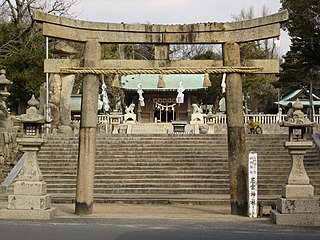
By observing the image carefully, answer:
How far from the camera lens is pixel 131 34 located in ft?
41.3

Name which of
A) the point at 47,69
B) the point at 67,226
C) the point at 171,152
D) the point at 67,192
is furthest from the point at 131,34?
the point at 171,152

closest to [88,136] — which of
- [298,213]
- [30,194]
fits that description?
[30,194]

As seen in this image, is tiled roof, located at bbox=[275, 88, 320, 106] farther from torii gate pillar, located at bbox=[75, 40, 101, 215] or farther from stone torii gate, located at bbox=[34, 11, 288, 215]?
torii gate pillar, located at bbox=[75, 40, 101, 215]

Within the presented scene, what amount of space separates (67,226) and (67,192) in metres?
9.50

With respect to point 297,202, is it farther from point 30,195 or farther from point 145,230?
point 30,195

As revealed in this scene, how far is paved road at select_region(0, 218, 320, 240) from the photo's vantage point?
343 inches

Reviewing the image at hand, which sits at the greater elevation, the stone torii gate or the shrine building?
the shrine building

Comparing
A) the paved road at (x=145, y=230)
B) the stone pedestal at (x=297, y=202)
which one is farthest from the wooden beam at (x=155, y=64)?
the paved road at (x=145, y=230)

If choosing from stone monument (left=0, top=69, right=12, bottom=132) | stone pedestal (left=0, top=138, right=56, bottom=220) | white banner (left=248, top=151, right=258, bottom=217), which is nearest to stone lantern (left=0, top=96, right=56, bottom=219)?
stone pedestal (left=0, top=138, right=56, bottom=220)

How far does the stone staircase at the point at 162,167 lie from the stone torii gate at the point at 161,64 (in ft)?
17.0

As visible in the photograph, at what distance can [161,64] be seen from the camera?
12.5 meters

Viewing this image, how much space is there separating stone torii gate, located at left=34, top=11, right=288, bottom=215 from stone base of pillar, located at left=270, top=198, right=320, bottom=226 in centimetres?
154

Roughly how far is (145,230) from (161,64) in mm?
4618

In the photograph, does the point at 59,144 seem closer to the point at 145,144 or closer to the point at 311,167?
the point at 145,144
